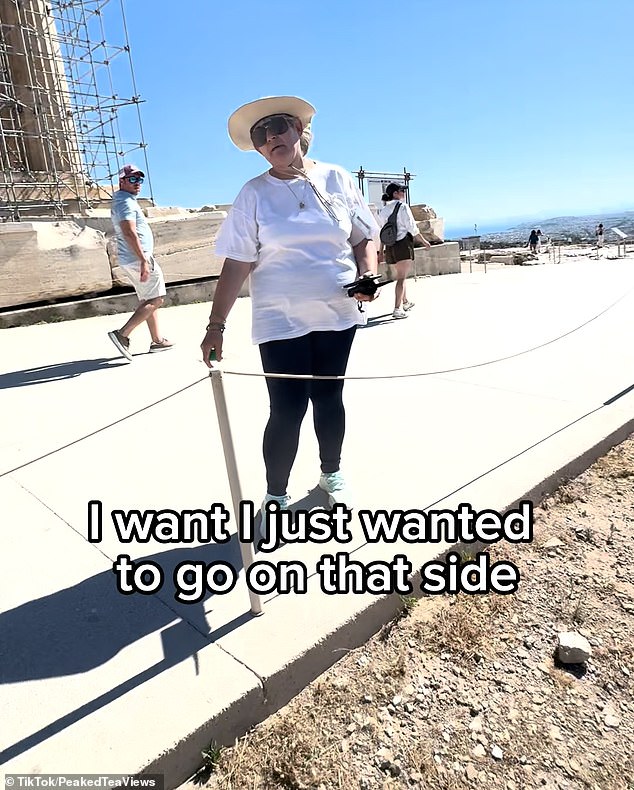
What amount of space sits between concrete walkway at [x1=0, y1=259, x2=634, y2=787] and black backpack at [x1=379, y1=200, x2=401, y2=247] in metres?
1.33

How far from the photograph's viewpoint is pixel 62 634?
199 centimetres

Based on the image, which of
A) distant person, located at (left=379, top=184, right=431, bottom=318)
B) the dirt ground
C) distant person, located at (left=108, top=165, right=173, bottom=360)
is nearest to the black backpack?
distant person, located at (left=379, top=184, right=431, bottom=318)

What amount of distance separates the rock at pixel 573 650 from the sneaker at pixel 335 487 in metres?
1.08

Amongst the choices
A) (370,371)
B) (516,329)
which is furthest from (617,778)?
(516,329)

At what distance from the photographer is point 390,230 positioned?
7.14m

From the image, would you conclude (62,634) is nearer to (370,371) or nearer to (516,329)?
(370,371)

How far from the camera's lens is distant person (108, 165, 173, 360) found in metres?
5.26

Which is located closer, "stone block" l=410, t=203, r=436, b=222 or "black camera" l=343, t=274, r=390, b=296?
"black camera" l=343, t=274, r=390, b=296

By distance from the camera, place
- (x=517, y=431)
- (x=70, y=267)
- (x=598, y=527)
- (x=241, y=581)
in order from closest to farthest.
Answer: (x=241, y=581)
(x=598, y=527)
(x=517, y=431)
(x=70, y=267)

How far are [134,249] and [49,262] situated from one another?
3.83 metres

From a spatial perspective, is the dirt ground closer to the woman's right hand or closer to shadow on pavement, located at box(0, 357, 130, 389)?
the woman's right hand

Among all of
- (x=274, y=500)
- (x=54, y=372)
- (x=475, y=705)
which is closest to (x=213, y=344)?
(x=274, y=500)

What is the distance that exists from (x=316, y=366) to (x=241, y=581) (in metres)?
0.94

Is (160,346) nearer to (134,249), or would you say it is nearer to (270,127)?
(134,249)
